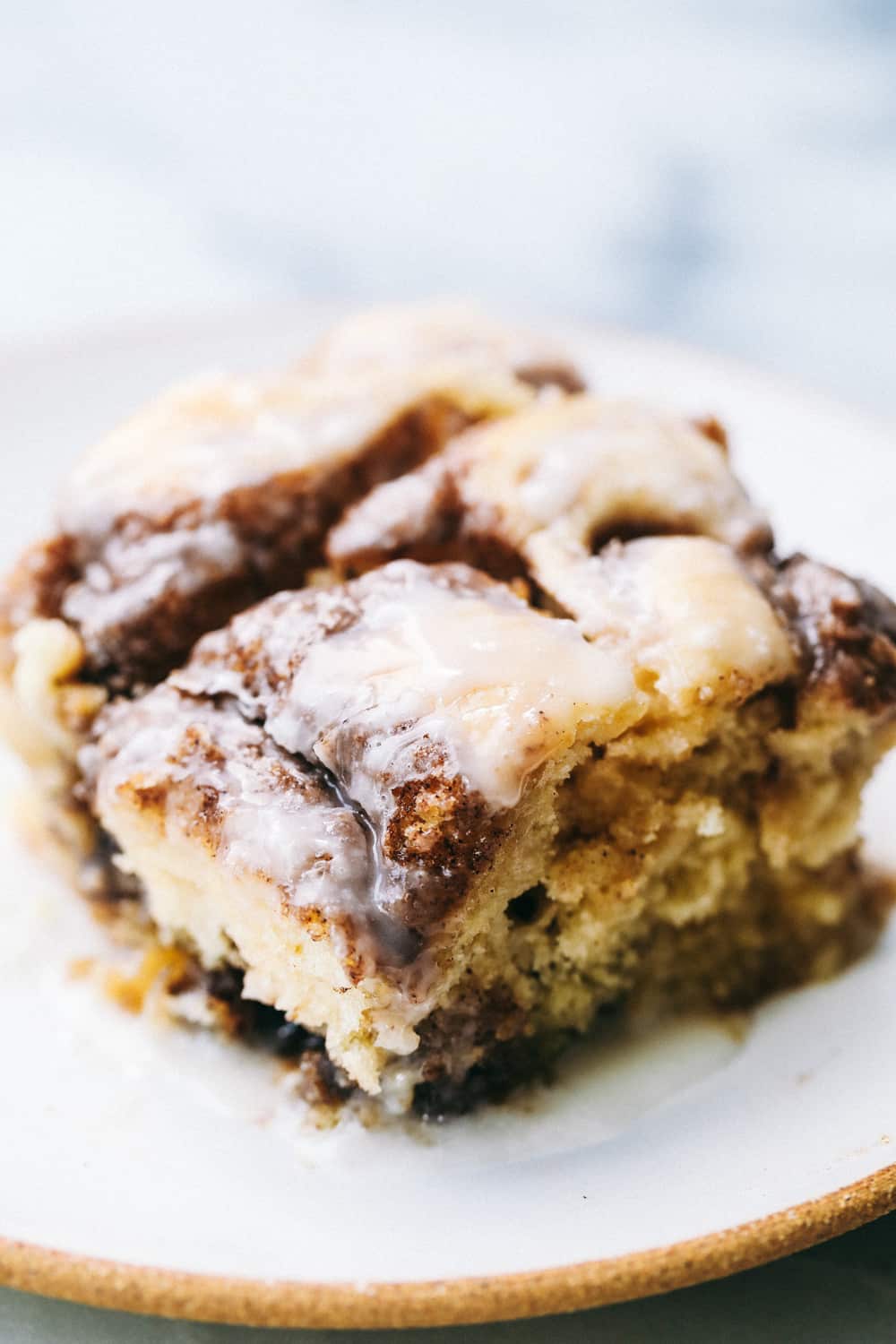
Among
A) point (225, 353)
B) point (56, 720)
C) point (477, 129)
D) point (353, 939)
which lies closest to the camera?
point (353, 939)

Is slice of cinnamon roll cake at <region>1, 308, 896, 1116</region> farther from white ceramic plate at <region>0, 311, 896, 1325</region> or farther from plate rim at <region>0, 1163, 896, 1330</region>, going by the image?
plate rim at <region>0, 1163, 896, 1330</region>

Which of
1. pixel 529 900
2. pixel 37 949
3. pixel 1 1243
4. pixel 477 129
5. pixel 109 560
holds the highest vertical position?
pixel 477 129

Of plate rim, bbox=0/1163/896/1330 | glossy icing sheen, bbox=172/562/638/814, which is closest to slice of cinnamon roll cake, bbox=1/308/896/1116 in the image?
glossy icing sheen, bbox=172/562/638/814

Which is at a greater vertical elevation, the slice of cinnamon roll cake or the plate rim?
the slice of cinnamon roll cake

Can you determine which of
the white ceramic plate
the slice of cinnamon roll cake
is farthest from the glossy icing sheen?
the white ceramic plate

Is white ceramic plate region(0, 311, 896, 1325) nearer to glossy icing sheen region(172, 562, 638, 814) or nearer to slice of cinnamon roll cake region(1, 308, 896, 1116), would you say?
slice of cinnamon roll cake region(1, 308, 896, 1116)

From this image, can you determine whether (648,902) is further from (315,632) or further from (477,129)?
(477,129)

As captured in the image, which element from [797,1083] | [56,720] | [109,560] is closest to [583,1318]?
[797,1083]

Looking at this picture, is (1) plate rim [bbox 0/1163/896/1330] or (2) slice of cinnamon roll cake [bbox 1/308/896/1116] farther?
(2) slice of cinnamon roll cake [bbox 1/308/896/1116]
